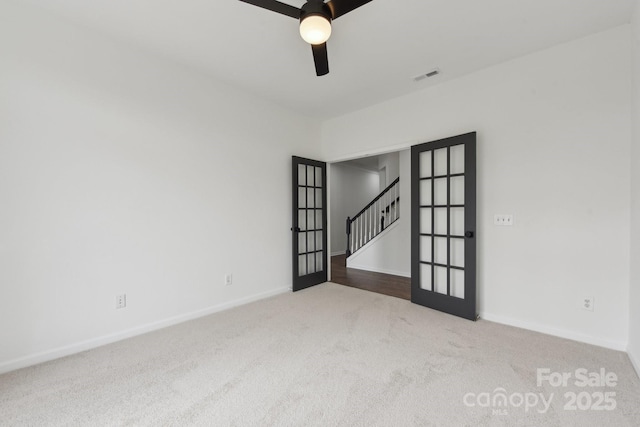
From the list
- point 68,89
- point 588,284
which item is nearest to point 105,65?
point 68,89

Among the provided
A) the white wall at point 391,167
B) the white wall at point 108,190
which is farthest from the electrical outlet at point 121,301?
the white wall at point 391,167

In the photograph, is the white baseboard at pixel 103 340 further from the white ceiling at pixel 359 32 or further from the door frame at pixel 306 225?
the white ceiling at pixel 359 32

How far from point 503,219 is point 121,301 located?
3.92 meters

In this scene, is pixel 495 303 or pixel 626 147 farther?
pixel 495 303

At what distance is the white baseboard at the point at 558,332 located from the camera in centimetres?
228

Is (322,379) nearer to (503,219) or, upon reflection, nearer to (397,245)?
(503,219)

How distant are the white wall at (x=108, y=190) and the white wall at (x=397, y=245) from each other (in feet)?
9.39

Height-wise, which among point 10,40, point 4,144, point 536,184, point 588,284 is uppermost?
point 10,40

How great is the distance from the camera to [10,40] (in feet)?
6.64

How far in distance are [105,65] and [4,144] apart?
3.38 feet

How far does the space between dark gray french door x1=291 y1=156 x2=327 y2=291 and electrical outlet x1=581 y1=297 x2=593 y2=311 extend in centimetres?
314

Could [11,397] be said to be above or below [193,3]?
below

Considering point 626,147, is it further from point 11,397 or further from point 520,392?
point 11,397

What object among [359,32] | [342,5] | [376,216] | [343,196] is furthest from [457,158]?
[343,196]
